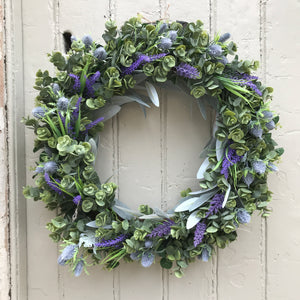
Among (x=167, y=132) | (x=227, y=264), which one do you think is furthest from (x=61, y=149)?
(x=227, y=264)

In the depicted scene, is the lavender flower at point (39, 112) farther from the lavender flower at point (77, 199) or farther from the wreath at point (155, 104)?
the lavender flower at point (77, 199)

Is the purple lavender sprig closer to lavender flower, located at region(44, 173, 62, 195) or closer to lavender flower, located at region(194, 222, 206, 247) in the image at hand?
lavender flower, located at region(44, 173, 62, 195)

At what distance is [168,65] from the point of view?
0.70 m

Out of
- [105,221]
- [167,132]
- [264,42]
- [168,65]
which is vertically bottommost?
[105,221]

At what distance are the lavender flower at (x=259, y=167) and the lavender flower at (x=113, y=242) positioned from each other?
0.38 meters

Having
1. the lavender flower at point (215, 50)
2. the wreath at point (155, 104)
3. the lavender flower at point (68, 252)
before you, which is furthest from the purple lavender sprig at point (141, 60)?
the lavender flower at point (68, 252)

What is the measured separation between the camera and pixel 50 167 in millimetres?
699

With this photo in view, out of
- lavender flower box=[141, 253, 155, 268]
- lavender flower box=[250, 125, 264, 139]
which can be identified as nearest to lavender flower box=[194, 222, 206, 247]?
lavender flower box=[141, 253, 155, 268]

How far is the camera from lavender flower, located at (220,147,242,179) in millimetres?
707

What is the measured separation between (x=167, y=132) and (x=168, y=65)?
229 mm

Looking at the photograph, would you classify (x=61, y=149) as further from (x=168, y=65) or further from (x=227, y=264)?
(x=227, y=264)

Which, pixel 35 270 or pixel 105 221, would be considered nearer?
pixel 105 221

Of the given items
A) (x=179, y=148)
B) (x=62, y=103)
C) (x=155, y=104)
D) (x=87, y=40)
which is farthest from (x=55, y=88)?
(x=179, y=148)

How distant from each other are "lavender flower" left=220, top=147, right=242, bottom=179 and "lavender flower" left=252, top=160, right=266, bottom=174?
4 cm
